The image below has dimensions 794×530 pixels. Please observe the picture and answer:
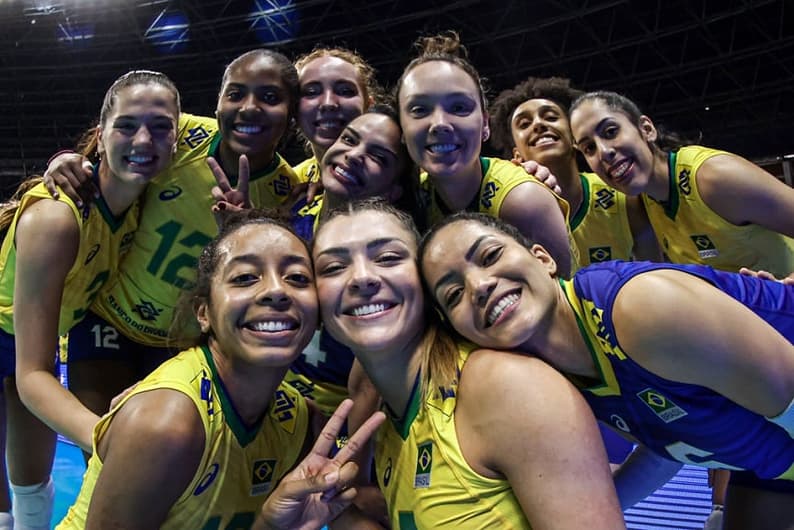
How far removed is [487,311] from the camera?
5.96 ft

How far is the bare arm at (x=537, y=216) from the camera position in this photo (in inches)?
98.0

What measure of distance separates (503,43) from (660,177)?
10713 mm

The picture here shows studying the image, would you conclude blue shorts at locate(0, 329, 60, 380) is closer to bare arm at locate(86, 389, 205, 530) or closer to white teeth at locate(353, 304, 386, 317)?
bare arm at locate(86, 389, 205, 530)

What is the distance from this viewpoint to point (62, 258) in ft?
8.30

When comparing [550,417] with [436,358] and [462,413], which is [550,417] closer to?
[462,413]

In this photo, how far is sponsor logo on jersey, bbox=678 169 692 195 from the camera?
10.5ft

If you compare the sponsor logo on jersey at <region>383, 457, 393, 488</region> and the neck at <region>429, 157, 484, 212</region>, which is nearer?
the sponsor logo on jersey at <region>383, 457, 393, 488</region>

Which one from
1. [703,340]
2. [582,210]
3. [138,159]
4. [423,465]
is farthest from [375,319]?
[582,210]

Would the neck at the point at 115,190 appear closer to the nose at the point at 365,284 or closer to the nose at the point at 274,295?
the nose at the point at 274,295

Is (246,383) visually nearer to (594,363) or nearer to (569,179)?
(594,363)

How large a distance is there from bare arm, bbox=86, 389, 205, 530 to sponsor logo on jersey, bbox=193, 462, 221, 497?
8 cm

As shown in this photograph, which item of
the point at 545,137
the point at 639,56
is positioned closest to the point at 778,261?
the point at 545,137

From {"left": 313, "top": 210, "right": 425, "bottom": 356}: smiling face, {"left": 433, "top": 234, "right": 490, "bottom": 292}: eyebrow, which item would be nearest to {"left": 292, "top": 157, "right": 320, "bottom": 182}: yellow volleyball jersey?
{"left": 313, "top": 210, "right": 425, "bottom": 356}: smiling face

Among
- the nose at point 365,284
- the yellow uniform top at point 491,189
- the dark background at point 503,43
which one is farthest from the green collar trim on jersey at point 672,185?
the dark background at point 503,43
